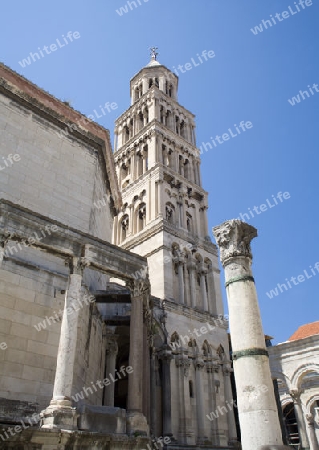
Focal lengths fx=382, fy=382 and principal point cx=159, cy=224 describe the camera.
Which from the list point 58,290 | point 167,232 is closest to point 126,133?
point 167,232

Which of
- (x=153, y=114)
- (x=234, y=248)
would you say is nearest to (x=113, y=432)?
(x=234, y=248)

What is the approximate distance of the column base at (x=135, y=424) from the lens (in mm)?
10771

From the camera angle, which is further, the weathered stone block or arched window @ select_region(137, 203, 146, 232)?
arched window @ select_region(137, 203, 146, 232)

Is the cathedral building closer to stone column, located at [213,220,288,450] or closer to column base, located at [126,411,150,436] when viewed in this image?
column base, located at [126,411,150,436]

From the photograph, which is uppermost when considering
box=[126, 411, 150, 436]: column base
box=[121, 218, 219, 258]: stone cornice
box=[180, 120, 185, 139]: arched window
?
box=[180, 120, 185, 139]: arched window

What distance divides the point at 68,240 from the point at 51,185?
5136 millimetres

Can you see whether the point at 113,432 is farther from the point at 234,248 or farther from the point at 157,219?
the point at 157,219

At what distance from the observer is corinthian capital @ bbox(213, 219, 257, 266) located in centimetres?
1066

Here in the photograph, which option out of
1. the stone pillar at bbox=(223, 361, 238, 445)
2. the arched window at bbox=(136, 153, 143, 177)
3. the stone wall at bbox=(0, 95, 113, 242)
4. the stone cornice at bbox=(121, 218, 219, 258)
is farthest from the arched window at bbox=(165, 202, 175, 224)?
the stone wall at bbox=(0, 95, 113, 242)

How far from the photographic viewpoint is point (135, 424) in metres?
10.9

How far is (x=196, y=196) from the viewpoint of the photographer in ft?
119

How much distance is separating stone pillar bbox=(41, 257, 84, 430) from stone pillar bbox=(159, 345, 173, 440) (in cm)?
1406

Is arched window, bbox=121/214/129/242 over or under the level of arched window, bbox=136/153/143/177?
under

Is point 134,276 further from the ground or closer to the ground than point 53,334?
further from the ground
